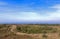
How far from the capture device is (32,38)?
847 inches

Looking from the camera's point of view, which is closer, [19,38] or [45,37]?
[19,38]

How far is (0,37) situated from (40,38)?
5563mm

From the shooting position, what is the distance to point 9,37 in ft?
70.3

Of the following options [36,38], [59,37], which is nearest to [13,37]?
[36,38]

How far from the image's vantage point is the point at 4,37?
21562 mm

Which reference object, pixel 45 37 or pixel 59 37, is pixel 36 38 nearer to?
pixel 45 37

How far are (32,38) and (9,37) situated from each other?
124 inches

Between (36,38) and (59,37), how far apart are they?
3.28 m

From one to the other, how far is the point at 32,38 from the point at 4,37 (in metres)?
3.85

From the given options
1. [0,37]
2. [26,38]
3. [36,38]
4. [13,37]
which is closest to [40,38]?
[36,38]

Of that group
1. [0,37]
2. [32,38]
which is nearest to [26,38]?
[32,38]

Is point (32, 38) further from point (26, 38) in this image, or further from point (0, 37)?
point (0, 37)

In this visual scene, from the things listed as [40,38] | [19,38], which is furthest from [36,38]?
[19,38]

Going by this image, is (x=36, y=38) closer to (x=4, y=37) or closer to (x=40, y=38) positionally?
(x=40, y=38)
